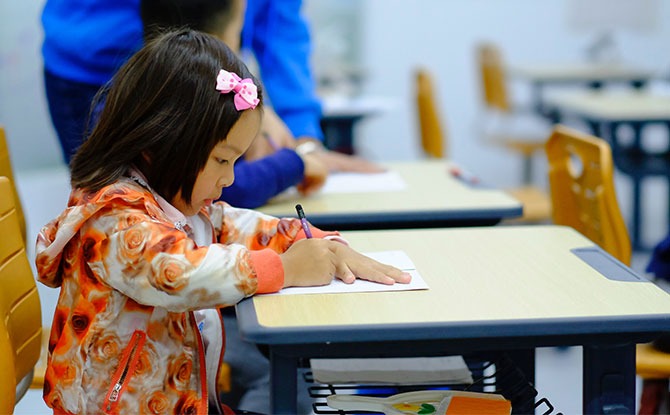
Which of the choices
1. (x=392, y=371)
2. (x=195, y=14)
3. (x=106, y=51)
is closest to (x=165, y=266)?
(x=392, y=371)

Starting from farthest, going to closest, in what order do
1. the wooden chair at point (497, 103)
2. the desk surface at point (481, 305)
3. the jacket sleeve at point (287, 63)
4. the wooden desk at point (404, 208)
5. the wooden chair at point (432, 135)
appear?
the wooden chair at point (497, 103) < the wooden chair at point (432, 135) < the jacket sleeve at point (287, 63) < the wooden desk at point (404, 208) < the desk surface at point (481, 305)

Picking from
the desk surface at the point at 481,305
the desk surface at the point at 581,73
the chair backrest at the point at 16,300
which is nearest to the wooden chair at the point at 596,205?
the desk surface at the point at 481,305

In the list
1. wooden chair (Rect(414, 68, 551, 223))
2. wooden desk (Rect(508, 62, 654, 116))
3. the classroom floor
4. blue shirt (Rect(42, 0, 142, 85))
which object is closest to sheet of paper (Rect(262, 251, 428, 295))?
blue shirt (Rect(42, 0, 142, 85))

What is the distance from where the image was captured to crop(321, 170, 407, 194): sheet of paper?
212cm

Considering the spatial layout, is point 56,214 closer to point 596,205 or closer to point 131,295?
point 596,205

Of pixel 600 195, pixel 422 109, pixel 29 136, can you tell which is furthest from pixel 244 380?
pixel 29 136

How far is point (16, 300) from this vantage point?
154 centimetres

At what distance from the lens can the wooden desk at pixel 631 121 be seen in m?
3.88

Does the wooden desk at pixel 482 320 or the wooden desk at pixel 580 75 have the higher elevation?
the wooden desk at pixel 482 320

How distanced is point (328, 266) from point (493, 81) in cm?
457

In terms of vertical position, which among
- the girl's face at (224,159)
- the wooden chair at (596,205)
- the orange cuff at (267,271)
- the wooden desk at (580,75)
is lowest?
the wooden desk at (580,75)

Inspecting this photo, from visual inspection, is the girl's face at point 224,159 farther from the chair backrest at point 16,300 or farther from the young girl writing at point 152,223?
the chair backrest at point 16,300

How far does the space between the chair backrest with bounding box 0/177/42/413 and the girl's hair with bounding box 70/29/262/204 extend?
0.75 feet

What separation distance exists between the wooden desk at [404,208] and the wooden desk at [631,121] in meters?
1.99
